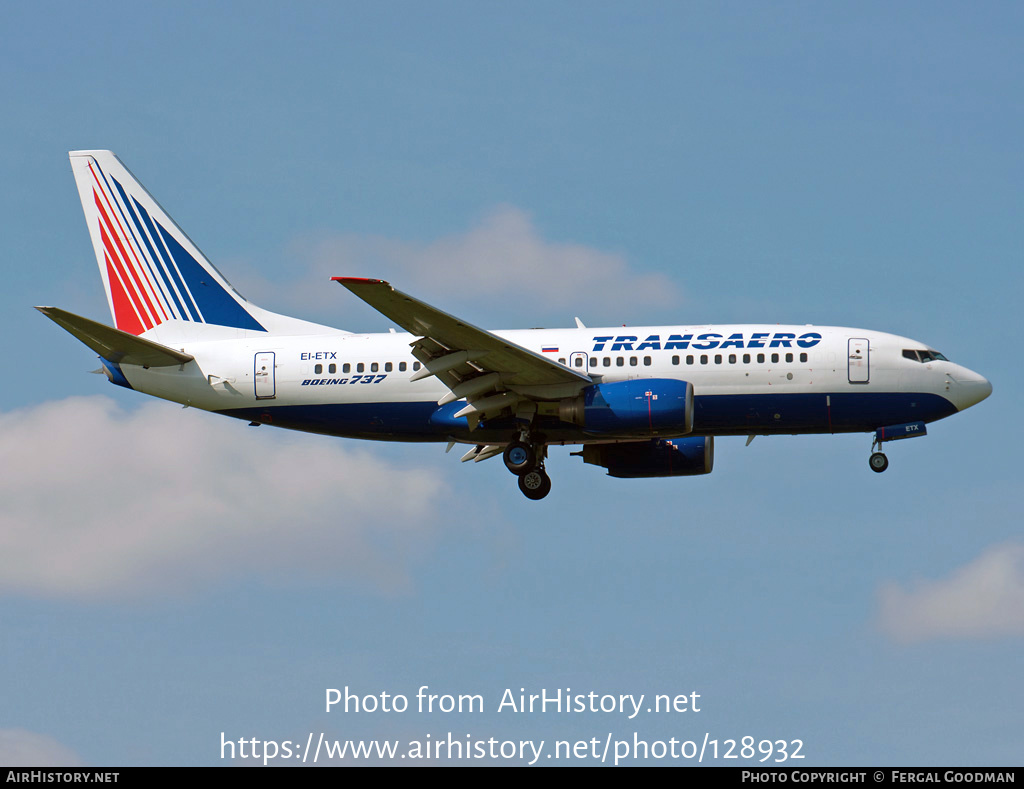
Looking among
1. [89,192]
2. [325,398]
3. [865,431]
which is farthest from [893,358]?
[89,192]

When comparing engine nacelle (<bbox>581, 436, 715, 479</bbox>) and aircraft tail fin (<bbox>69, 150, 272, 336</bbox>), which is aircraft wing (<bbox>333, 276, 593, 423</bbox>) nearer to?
engine nacelle (<bbox>581, 436, 715, 479</bbox>)

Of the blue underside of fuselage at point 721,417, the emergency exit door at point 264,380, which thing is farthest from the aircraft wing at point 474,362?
the emergency exit door at point 264,380

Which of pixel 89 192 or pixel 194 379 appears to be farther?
pixel 89 192

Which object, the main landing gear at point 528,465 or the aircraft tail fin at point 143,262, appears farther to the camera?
the aircraft tail fin at point 143,262

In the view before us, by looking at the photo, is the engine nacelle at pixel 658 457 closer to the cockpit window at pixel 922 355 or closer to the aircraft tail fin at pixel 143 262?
the cockpit window at pixel 922 355

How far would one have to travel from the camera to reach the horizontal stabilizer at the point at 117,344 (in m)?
42.0

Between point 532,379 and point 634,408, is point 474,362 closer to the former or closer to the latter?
point 532,379

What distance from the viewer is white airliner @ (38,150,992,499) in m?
40.8

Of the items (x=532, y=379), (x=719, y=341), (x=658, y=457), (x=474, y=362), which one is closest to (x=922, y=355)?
(x=719, y=341)

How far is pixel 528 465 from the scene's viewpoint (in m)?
43.2

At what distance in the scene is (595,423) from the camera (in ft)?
135

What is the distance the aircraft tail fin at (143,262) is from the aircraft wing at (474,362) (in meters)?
8.54

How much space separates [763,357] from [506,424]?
8073 millimetres

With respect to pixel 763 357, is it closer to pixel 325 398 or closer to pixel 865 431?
pixel 865 431
